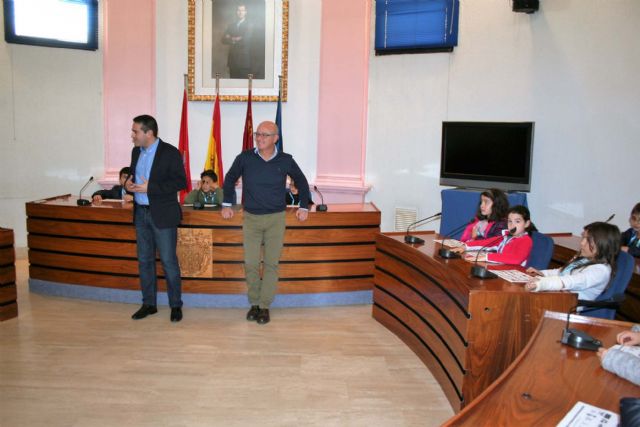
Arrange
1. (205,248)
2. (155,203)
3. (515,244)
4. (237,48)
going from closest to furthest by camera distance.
→ (515,244) < (155,203) < (205,248) < (237,48)

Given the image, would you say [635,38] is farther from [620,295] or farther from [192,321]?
[192,321]

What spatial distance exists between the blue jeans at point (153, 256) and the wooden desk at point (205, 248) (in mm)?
293

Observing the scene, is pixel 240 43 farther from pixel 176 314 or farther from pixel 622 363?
pixel 622 363

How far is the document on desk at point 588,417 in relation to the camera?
5.05 ft

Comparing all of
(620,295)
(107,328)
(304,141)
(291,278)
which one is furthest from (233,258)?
(620,295)

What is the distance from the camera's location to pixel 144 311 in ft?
15.5

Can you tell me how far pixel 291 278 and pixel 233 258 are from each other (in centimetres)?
53

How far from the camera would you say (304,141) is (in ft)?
23.2

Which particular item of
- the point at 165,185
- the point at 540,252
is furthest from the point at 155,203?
the point at 540,252

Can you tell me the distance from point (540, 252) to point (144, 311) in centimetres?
304

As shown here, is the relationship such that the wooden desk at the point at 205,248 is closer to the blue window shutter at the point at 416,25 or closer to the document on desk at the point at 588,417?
the blue window shutter at the point at 416,25

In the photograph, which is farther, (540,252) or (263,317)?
(263,317)

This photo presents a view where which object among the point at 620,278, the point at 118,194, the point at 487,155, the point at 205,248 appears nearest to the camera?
the point at 620,278

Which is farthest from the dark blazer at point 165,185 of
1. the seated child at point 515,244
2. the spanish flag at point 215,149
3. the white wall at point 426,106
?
the white wall at point 426,106
